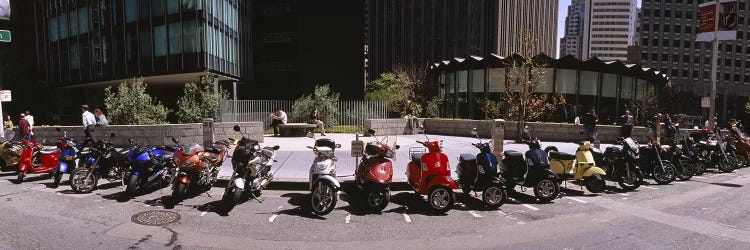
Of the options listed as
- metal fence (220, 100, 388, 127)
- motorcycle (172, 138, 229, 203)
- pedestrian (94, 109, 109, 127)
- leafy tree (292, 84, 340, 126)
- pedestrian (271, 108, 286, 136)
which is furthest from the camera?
leafy tree (292, 84, 340, 126)

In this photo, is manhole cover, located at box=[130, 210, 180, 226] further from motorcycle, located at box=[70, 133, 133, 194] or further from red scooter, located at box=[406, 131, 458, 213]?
red scooter, located at box=[406, 131, 458, 213]

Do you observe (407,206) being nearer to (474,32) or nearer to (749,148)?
(749,148)

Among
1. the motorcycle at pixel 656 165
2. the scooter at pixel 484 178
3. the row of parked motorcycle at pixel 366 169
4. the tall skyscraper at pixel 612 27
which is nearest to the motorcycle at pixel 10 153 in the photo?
the row of parked motorcycle at pixel 366 169

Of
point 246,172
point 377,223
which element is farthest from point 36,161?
point 377,223

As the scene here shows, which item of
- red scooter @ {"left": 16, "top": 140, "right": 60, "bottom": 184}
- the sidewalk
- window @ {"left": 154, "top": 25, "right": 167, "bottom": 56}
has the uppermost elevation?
window @ {"left": 154, "top": 25, "right": 167, "bottom": 56}

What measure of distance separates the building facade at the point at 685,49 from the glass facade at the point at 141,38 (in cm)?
10510

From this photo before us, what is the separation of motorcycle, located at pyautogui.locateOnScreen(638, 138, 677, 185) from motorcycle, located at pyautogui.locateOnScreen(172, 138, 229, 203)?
10043 millimetres

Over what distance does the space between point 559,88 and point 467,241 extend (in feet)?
85.5

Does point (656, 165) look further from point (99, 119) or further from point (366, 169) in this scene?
point (99, 119)

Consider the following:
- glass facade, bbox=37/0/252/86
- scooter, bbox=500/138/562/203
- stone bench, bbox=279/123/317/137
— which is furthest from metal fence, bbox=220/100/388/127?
scooter, bbox=500/138/562/203

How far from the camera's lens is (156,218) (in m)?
6.57

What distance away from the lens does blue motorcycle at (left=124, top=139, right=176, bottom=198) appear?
7.93m

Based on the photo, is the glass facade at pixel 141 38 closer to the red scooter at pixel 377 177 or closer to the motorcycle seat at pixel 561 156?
the red scooter at pixel 377 177

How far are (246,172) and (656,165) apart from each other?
9.57 meters
